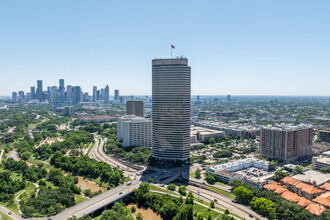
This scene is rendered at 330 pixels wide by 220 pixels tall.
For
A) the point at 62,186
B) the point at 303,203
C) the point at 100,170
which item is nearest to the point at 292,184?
the point at 303,203

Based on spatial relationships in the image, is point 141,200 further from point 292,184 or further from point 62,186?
point 292,184

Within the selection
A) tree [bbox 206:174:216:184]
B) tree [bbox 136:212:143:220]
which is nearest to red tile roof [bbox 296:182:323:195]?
tree [bbox 206:174:216:184]

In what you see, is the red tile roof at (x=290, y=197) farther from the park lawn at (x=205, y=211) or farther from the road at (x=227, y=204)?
the park lawn at (x=205, y=211)

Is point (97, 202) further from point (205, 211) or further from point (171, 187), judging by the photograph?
point (205, 211)

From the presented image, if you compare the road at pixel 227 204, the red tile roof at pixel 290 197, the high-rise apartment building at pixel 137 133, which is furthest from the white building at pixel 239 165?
the high-rise apartment building at pixel 137 133

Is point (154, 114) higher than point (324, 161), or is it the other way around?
point (154, 114)

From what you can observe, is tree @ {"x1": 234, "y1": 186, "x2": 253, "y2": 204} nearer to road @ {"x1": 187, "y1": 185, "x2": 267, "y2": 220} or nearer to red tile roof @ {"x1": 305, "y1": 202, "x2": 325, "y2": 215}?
road @ {"x1": 187, "y1": 185, "x2": 267, "y2": 220}
